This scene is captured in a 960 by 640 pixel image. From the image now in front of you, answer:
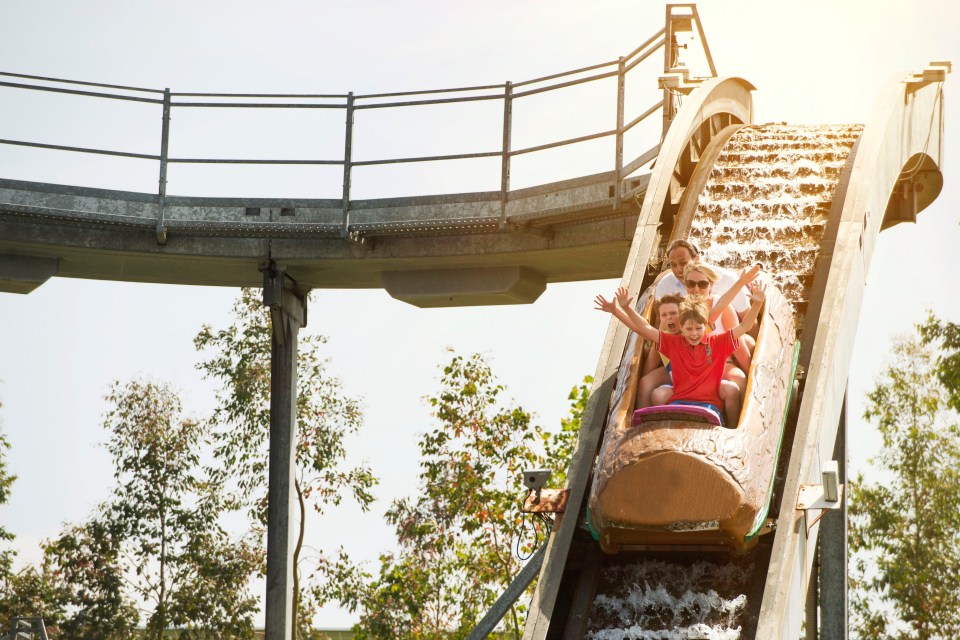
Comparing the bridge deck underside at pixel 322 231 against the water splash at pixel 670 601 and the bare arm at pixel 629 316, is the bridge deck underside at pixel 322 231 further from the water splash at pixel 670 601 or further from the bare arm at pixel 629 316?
the water splash at pixel 670 601

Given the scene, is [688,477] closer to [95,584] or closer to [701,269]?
[701,269]

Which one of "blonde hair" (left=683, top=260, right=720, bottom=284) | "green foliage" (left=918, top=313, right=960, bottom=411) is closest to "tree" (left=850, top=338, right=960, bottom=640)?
"green foliage" (left=918, top=313, right=960, bottom=411)

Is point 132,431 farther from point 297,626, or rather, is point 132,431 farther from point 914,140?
point 914,140

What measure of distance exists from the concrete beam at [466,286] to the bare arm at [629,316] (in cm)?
533

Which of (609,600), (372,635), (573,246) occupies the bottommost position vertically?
(609,600)

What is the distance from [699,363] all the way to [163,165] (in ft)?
23.3

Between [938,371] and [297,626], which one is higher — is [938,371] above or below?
above

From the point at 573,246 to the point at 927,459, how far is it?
1059 centimetres

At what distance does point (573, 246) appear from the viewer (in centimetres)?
1248

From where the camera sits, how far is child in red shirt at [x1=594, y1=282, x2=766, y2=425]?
739cm

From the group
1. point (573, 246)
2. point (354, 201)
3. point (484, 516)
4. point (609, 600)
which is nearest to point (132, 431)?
point (484, 516)

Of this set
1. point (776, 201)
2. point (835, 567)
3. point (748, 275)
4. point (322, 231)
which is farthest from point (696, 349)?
point (322, 231)

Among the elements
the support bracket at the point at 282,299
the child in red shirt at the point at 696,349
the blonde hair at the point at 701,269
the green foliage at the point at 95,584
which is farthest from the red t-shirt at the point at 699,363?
the green foliage at the point at 95,584

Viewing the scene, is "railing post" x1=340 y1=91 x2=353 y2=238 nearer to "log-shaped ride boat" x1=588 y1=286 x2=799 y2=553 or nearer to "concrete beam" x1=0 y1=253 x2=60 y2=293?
"concrete beam" x1=0 y1=253 x2=60 y2=293
